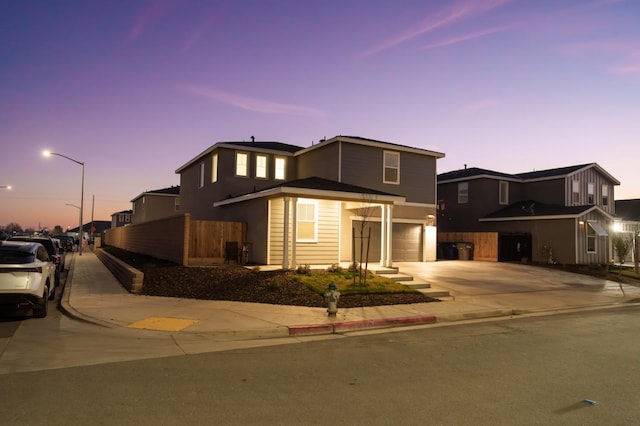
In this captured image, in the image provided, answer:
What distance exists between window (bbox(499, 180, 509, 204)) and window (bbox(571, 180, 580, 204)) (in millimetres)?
4209

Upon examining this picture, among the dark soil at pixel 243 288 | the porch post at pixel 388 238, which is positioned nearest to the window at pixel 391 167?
the porch post at pixel 388 238

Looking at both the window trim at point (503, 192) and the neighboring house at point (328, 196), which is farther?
the window trim at point (503, 192)

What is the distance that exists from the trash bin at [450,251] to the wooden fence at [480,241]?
96 centimetres

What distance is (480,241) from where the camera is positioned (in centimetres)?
2962

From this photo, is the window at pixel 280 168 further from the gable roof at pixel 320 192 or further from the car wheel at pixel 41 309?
the car wheel at pixel 41 309

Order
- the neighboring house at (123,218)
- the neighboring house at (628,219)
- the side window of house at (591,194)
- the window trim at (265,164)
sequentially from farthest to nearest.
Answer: the neighboring house at (123,218) < the side window of house at (591,194) < the neighboring house at (628,219) < the window trim at (265,164)

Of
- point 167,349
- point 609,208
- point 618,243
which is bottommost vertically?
point 167,349

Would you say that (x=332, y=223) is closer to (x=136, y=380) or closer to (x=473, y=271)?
(x=473, y=271)

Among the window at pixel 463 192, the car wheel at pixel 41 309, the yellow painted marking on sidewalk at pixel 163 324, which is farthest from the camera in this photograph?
the window at pixel 463 192

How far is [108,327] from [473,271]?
17.2 m

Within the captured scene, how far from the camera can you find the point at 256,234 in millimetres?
19031

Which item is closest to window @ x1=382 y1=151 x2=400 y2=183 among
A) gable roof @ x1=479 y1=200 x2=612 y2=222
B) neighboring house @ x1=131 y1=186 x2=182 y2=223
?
gable roof @ x1=479 y1=200 x2=612 y2=222

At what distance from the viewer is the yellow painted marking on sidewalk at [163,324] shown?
945cm

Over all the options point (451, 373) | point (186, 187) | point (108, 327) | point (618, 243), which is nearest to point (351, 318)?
point (451, 373)
